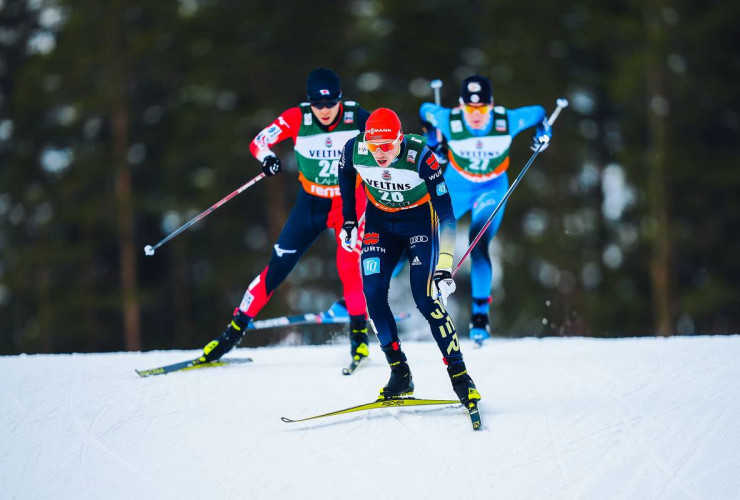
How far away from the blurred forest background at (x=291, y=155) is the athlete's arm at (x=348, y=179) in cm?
1069

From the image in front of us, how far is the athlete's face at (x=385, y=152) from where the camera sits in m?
5.07

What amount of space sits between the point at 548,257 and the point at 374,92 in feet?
15.0

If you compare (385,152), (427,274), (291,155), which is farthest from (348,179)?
(291,155)

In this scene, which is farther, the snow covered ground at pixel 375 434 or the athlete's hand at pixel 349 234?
the athlete's hand at pixel 349 234

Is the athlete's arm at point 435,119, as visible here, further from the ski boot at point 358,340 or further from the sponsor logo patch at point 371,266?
the sponsor logo patch at point 371,266

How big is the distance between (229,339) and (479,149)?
255cm

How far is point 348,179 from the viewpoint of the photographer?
18.1 feet

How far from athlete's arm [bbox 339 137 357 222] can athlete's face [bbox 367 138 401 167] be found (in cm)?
27

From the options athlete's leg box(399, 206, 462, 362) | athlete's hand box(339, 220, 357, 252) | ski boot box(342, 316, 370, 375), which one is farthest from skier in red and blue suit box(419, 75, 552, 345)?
athlete's leg box(399, 206, 462, 362)

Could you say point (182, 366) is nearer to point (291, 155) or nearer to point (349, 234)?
point (349, 234)

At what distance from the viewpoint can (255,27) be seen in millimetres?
17781

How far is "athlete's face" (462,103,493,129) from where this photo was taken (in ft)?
24.5

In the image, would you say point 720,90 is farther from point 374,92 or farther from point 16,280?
point 16,280

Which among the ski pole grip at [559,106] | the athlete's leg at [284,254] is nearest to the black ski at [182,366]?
the athlete's leg at [284,254]
